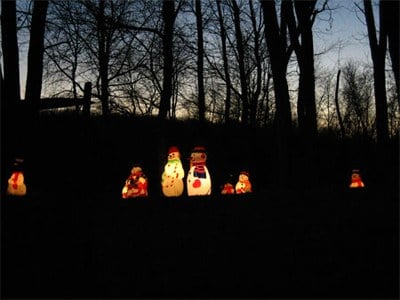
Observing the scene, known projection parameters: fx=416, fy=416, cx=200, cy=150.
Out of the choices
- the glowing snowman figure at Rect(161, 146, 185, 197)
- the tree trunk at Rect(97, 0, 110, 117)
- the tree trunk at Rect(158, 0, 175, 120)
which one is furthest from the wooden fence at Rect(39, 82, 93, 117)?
the glowing snowman figure at Rect(161, 146, 185, 197)

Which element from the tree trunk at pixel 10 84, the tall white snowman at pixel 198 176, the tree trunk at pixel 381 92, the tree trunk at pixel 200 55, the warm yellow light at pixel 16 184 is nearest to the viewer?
the tree trunk at pixel 10 84

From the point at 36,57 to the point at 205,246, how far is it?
21.2 ft

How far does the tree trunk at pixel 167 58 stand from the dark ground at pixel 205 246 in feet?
11.8

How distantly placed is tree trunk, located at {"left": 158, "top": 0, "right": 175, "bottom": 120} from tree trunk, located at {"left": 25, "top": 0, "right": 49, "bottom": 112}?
270cm

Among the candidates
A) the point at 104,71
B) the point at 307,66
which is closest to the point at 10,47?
the point at 307,66

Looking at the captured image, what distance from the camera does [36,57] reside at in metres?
9.01

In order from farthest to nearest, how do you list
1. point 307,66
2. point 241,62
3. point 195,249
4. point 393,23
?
point 241,62 < point 307,66 < point 393,23 < point 195,249

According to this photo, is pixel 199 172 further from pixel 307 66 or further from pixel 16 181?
pixel 307 66

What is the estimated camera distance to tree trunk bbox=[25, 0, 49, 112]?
Answer: 8828mm

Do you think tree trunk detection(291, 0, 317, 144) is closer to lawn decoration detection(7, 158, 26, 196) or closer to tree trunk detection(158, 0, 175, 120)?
tree trunk detection(158, 0, 175, 120)

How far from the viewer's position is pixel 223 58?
1814 cm

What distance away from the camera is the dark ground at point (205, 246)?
3.81 m

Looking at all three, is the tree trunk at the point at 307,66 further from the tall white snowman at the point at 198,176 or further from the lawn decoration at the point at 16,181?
the lawn decoration at the point at 16,181

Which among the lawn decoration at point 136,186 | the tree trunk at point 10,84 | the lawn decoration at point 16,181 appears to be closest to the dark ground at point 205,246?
the tree trunk at point 10,84
